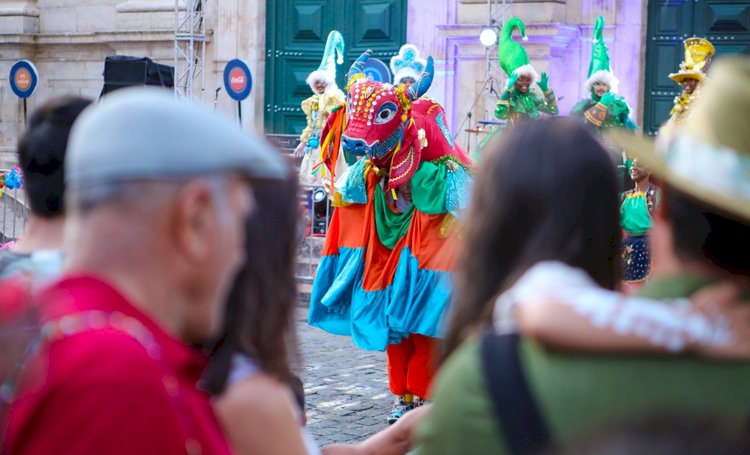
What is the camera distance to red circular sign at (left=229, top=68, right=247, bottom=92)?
48.1 ft

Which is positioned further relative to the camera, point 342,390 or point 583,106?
point 583,106

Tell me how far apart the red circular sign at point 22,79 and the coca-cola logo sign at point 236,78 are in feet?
11.0

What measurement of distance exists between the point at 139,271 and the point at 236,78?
13250 mm

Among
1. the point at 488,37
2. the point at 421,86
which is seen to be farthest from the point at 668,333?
the point at 488,37

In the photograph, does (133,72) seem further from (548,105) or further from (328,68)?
(548,105)

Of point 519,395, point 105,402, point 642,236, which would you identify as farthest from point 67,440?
point 642,236

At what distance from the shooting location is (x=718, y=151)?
1.83 meters

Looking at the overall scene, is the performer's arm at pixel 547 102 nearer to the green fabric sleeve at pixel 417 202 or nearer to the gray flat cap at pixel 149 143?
the green fabric sleeve at pixel 417 202

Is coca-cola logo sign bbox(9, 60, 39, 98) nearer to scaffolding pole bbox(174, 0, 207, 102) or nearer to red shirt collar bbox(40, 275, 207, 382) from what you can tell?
scaffolding pole bbox(174, 0, 207, 102)

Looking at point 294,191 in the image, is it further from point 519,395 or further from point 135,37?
point 135,37

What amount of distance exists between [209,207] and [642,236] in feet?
21.9

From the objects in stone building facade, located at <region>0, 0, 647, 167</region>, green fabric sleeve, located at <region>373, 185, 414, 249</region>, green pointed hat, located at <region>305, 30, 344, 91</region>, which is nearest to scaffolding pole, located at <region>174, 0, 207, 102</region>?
stone building facade, located at <region>0, 0, 647, 167</region>

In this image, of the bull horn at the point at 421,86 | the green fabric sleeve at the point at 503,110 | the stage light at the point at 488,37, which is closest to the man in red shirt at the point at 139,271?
the bull horn at the point at 421,86

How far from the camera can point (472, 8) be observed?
15727 mm
